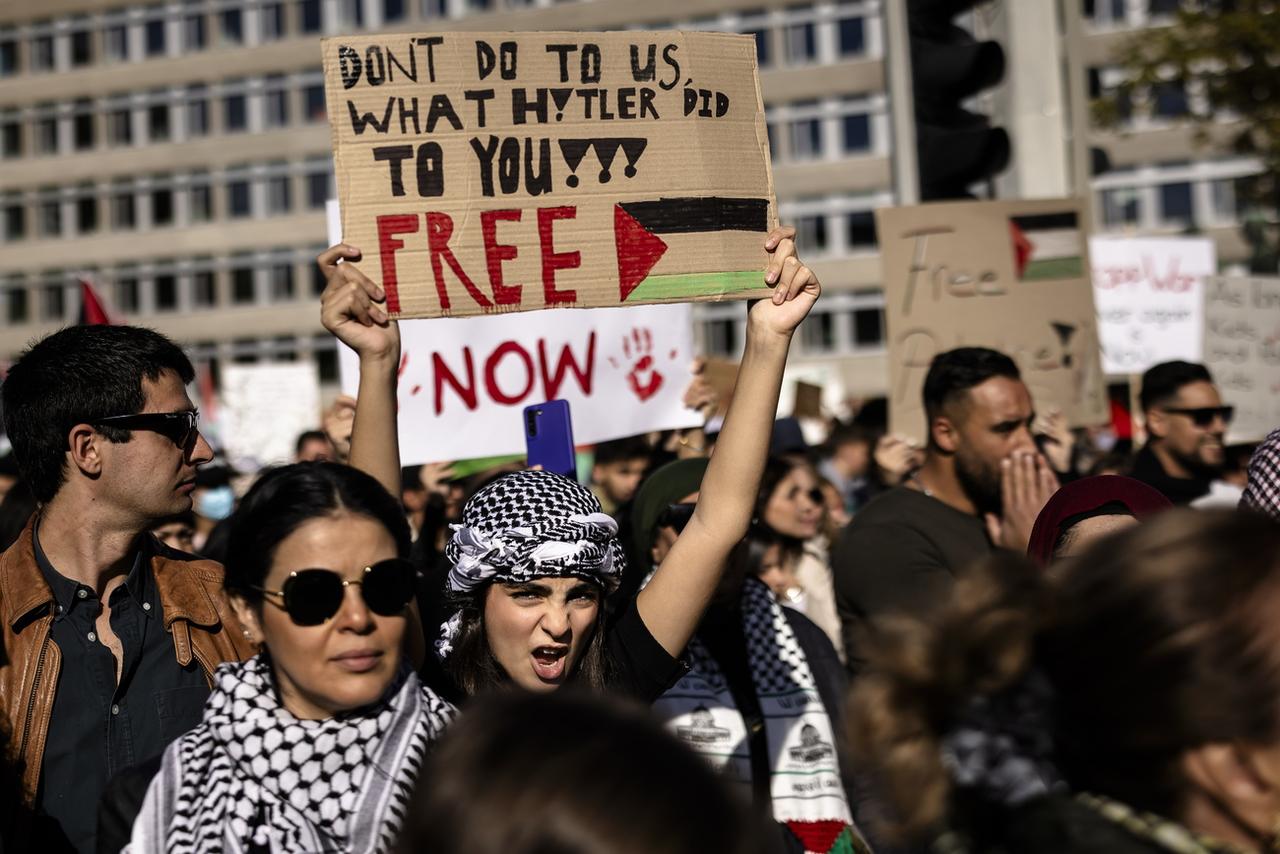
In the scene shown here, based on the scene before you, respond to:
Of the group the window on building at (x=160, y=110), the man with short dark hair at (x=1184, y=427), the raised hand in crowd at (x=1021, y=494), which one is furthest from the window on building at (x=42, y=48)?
the raised hand in crowd at (x=1021, y=494)

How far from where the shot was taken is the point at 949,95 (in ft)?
17.1

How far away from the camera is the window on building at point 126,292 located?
51219 mm

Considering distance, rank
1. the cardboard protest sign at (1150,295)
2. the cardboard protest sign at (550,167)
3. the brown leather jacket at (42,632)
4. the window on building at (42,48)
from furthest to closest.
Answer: the window on building at (42,48), the cardboard protest sign at (1150,295), the cardboard protest sign at (550,167), the brown leather jacket at (42,632)

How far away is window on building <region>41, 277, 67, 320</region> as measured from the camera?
53031 mm

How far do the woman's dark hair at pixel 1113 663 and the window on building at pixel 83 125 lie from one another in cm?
5464

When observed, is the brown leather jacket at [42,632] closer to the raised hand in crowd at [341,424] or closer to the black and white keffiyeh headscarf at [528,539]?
the black and white keffiyeh headscarf at [528,539]

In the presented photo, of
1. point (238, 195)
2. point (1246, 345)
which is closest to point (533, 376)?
point (1246, 345)

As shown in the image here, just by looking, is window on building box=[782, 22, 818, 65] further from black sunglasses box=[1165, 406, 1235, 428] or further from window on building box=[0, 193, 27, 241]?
black sunglasses box=[1165, 406, 1235, 428]

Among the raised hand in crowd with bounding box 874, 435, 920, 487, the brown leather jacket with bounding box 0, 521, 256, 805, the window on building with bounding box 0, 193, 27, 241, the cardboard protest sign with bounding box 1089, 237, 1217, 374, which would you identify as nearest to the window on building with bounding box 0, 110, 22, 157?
the window on building with bounding box 0, 193, 27, 241

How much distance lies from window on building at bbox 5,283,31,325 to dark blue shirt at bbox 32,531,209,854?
5303cm

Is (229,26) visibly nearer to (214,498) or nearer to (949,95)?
(214,498)

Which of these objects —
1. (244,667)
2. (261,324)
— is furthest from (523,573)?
(261,324)

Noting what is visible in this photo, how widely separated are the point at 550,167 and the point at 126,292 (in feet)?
166

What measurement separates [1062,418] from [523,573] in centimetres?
436
